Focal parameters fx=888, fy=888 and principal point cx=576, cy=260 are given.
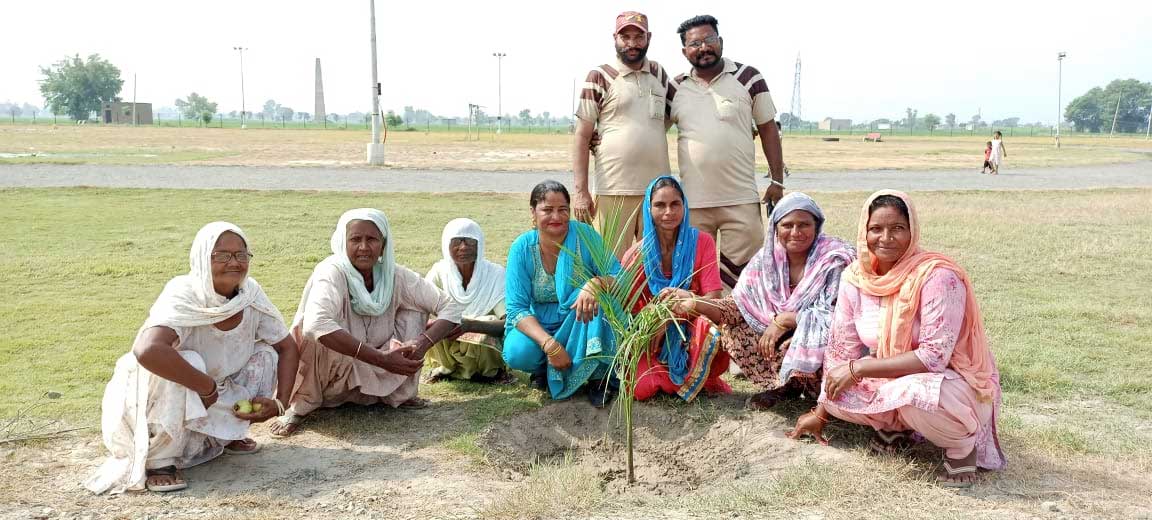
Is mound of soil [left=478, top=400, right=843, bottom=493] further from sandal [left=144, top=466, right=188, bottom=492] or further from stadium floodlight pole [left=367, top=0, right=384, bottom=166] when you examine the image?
stadium floodlight pole [left=367, top=0, right=384, bottom=166]

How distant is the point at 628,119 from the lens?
5.82 meters

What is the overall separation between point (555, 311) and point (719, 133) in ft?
5.51

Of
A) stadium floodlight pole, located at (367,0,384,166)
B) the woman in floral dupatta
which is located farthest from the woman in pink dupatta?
stadium floodlight pole, located at (367,0,384,166)

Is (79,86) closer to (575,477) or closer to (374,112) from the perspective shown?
(374,112)

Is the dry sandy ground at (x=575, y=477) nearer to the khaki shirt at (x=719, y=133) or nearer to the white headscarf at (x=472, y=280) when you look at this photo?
the white headscarf at (x=472, y=280)

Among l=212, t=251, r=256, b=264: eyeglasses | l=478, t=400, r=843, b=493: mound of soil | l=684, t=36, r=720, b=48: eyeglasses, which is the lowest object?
l=478, t=400, r=843, b=493: mound of soil

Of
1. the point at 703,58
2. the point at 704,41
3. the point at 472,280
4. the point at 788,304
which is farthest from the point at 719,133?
the point at 472,280

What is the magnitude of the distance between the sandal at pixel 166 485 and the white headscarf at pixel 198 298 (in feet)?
2.20

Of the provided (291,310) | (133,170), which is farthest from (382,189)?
(291,310)

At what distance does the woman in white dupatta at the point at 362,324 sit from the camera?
15.5 ft

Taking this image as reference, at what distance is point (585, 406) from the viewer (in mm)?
5141

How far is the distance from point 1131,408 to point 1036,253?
5.59 meters

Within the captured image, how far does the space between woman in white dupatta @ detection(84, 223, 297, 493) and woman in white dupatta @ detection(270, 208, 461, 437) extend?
1.51 feet

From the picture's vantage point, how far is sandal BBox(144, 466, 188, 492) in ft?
13.1
